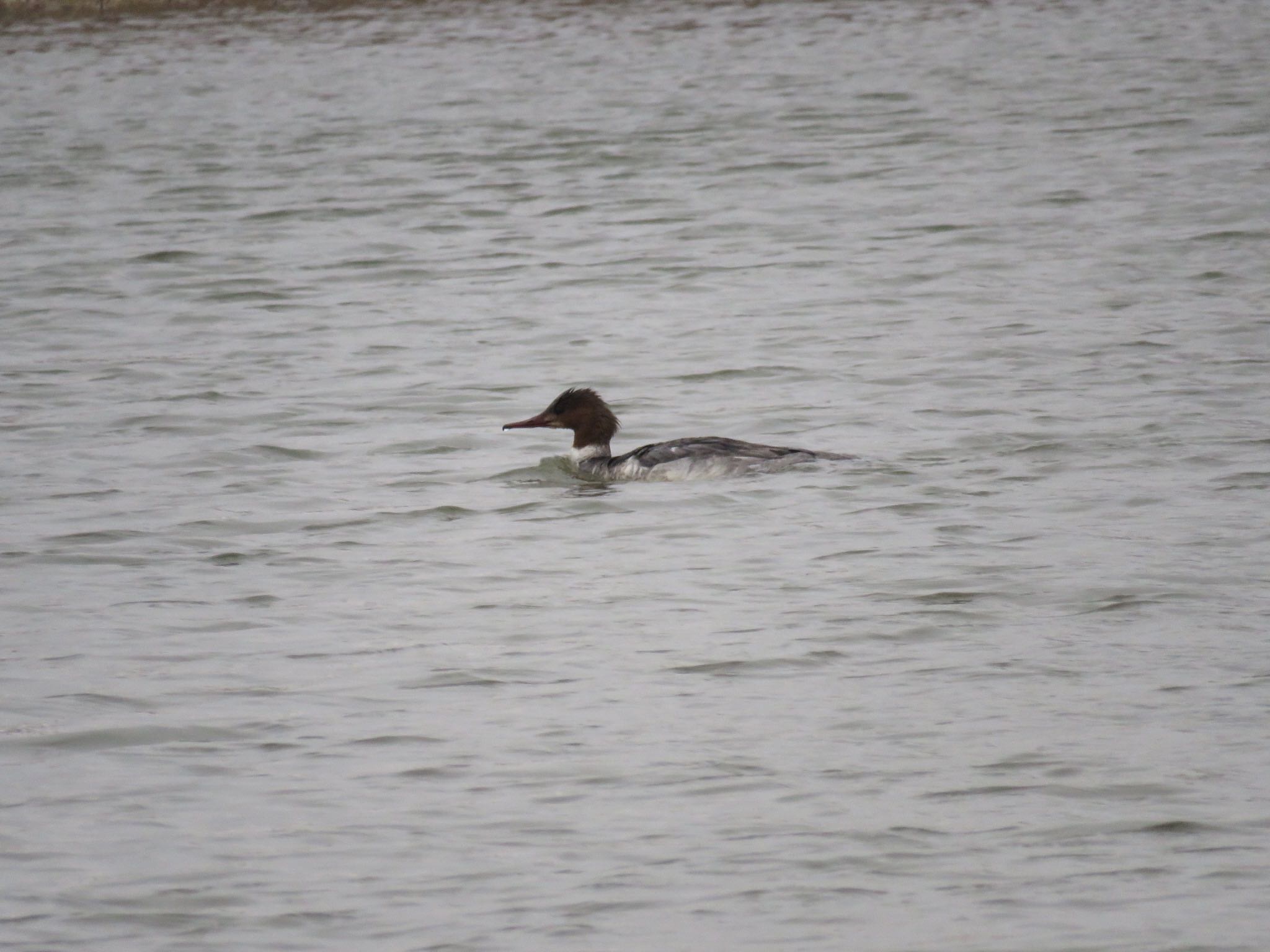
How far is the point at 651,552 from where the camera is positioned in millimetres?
11250

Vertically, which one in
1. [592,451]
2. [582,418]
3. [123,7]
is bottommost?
[592,451]

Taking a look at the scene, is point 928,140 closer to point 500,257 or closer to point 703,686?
point 500,257

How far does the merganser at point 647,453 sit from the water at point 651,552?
16 centimetres

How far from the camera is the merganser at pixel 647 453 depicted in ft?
41.1

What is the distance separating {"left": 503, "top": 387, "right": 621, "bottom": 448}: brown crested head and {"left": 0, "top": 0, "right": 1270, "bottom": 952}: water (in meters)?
0.33

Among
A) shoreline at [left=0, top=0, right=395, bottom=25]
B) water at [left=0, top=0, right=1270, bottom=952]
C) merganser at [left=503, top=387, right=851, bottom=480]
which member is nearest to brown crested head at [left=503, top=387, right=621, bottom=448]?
merganser at [left=503, top=387, right=851, bottom=480]

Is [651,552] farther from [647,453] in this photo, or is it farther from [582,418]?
[582,418]

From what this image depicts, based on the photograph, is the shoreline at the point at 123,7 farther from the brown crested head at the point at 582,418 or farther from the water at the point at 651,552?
the brown crested head at the point at 582,418

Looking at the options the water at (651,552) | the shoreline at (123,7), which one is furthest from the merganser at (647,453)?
the shoreline at (123,7)

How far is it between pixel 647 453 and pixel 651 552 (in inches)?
67.2

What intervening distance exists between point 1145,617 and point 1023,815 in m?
2.47

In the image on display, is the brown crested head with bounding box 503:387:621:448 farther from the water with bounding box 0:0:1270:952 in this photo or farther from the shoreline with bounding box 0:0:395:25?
the shoreline with bounding box 0:0:395:25

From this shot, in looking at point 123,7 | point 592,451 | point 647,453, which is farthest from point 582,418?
point 123,7

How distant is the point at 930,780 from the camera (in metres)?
7.62
